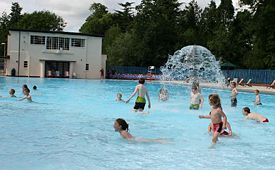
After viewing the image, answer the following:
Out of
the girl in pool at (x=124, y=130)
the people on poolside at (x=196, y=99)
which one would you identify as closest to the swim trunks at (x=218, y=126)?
the girl in pool at (x=124, y=130)

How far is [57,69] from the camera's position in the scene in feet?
159

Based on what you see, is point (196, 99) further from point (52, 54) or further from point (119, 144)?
point (52, 54)

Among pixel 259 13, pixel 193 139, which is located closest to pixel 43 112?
pixel 193 139

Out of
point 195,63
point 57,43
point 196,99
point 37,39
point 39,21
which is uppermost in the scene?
point 39,21

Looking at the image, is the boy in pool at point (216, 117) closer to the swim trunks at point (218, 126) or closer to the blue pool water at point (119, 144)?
the swim trunks at point (218, 126)

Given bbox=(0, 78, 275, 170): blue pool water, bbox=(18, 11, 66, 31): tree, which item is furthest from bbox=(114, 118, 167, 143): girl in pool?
bbox=(18, 11, 66, 31): tree

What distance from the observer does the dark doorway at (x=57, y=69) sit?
47.6 metres

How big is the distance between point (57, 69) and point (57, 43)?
3232mm

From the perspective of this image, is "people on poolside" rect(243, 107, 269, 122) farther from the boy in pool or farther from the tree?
the tree

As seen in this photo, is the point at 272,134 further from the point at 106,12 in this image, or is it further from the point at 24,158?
the point at 106,12

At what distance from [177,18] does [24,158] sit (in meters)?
63.7

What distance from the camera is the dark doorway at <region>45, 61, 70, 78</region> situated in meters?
47.6

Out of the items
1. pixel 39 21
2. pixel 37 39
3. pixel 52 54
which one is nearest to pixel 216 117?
pixel 52 54

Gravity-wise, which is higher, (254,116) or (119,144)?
(254,116)
